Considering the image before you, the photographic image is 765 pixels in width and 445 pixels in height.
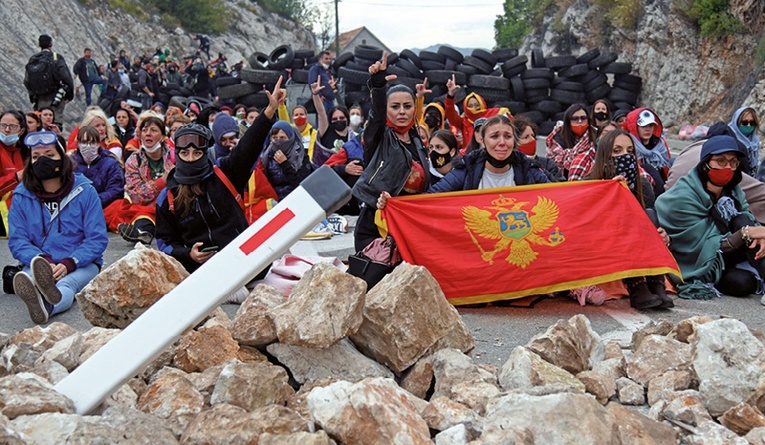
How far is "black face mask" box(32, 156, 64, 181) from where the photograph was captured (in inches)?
242

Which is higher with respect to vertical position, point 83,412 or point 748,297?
point 83,412

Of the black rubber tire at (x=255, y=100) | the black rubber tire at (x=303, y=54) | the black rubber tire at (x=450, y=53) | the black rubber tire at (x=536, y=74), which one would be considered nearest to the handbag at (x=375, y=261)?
the black rubber tire at (x=255, y=100)

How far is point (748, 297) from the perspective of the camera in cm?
636

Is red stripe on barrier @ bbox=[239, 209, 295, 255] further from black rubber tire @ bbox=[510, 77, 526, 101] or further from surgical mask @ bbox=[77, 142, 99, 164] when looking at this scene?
black rubber tire @ bbox=[510, 77, 526, 101]

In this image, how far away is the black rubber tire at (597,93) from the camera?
70.4 feet

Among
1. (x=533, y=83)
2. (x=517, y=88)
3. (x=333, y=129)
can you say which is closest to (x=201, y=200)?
(x=333, y=129)

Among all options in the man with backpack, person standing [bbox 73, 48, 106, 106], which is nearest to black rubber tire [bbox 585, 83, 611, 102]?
the man with backpack

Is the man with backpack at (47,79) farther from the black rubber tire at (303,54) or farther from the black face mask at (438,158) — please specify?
the black face mask at (438,158)

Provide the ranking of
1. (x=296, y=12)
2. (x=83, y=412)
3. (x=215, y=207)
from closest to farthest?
(x=83, y=412) → (x=215, y=207) → (x=296, y=12)

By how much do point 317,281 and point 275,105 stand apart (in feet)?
6.25

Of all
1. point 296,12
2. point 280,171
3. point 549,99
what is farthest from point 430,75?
point 296,12

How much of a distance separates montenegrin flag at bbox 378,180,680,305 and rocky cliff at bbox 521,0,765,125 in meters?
11.7

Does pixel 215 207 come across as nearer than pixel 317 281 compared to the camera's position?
No

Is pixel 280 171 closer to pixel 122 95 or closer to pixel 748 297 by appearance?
pixel 748 297
